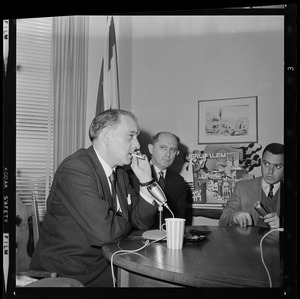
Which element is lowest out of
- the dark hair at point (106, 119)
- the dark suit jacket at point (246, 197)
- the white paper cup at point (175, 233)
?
the white paper cup at point (175, 233)

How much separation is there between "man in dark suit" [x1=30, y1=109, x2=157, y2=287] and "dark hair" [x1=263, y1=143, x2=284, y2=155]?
45 centimetres

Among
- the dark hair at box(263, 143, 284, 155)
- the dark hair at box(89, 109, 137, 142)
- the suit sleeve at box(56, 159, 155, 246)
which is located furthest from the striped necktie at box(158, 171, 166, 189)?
the dark hair at box(263, 143, 284, 155)

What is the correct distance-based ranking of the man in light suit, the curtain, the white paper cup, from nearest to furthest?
the white paper cup
the man in light suit
the curtain

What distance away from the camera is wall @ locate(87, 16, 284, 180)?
1.20m

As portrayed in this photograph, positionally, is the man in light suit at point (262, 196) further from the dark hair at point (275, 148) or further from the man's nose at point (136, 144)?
the man's nose at point (136, 144)

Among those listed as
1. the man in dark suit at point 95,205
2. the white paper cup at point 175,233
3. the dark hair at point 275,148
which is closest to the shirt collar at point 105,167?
the man in dark suit at point 95,205

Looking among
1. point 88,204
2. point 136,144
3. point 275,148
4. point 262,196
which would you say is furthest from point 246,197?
point 88,204

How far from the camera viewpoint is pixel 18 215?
1255 millimetres

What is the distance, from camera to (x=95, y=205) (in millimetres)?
1141

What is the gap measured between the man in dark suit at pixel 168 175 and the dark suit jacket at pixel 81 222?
0.25 feet

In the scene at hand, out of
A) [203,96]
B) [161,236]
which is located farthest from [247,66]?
[161,236]

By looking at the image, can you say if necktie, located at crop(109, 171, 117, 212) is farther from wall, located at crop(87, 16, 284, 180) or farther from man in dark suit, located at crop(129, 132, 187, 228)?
wall, located at crop(87, 16, 284, 180)

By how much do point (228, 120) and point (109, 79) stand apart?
50 centimetres

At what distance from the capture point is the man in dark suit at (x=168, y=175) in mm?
1307
